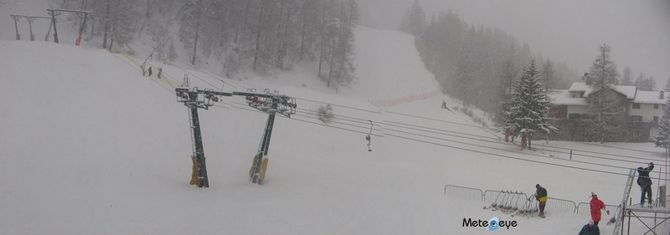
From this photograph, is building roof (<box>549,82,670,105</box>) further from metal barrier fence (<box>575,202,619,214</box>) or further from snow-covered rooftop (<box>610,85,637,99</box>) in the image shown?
metal barrier fence (<box>575,202,619,214</box>)

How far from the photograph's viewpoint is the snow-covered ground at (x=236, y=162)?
1043 cm

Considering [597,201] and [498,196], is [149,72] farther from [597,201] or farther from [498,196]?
[597,201]

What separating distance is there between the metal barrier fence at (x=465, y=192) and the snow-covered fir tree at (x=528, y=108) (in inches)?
155

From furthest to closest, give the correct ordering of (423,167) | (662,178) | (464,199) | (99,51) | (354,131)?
(99,51), (354,131), (423,167), (464,199), (662,178)

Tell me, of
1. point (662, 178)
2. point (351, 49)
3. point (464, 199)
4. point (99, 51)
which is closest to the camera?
point (662, 178)

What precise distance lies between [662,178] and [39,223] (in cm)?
1382

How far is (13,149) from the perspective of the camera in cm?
1274

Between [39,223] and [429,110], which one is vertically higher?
[429,110]

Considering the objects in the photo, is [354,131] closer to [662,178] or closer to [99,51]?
[662,178]

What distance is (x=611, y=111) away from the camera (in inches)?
611

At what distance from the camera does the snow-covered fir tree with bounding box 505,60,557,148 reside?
58.2ft

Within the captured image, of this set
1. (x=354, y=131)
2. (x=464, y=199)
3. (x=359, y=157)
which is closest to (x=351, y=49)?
(x=354, y=131)

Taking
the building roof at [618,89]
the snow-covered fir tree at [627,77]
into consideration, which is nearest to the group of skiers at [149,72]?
the building roof at [618,89]

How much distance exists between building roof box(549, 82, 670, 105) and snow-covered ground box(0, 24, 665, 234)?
1.43 metres
